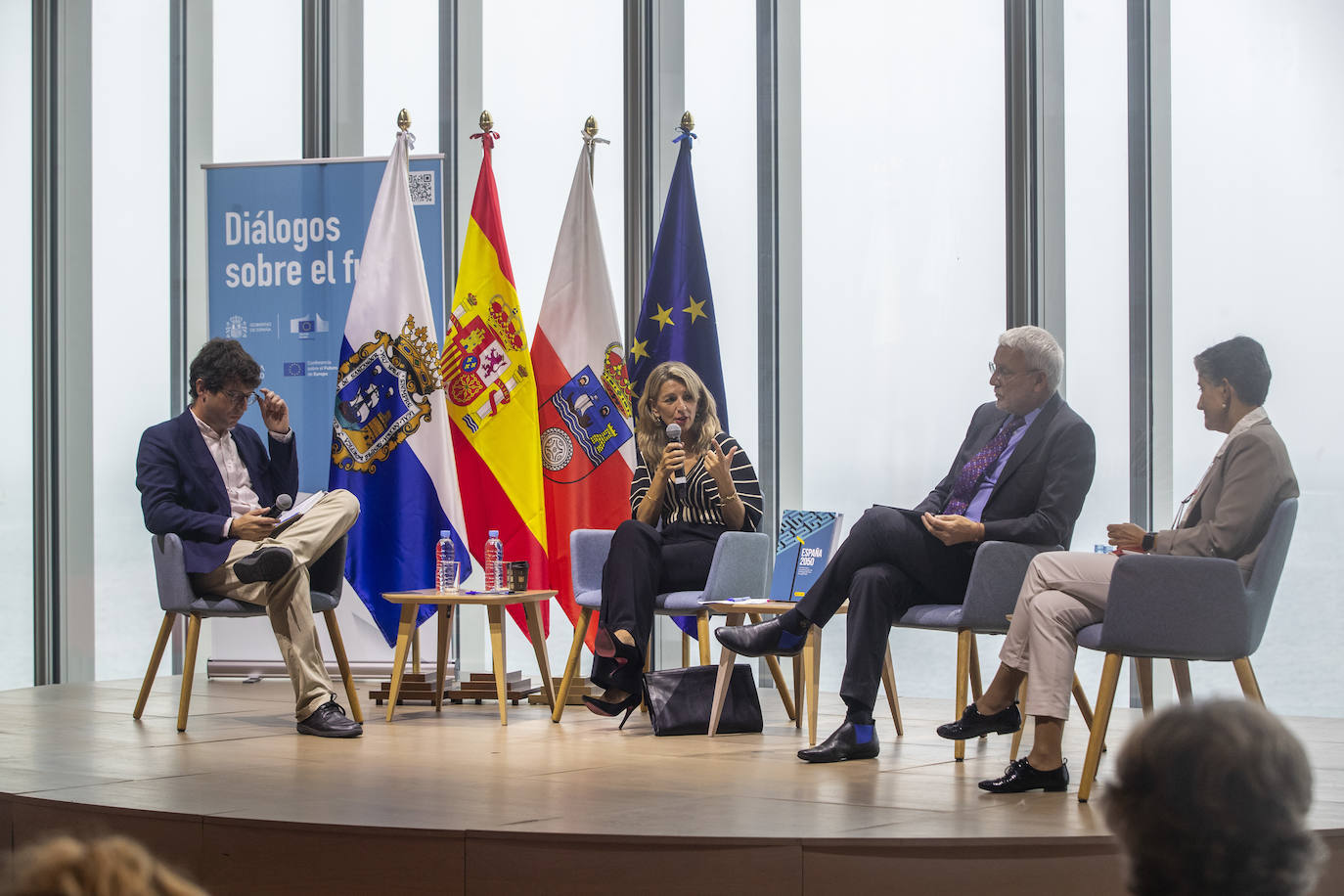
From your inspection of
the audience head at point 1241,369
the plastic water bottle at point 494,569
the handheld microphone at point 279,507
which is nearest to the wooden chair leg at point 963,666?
the audience head at point 1241,369

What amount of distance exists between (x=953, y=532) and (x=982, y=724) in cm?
52

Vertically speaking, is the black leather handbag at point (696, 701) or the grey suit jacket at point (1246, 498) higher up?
the grey suit jacket at point (1246, 498)

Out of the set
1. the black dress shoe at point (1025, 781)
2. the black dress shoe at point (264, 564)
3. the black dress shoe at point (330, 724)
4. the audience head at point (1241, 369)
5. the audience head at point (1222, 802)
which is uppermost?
the audience head at point (1241, 369)

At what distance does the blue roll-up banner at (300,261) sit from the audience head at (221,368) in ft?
4.09

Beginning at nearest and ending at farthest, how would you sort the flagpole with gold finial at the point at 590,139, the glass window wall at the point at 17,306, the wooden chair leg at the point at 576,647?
1. the wooden chair leg at the point at 576,647
2. the flagpole with gold finial at the point at 590,139
3. the glass window wall at the point at 17,306

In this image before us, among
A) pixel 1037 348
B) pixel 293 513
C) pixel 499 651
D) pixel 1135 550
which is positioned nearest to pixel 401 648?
pixel 499 651

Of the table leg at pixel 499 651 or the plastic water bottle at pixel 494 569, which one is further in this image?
the plastic water bottle at pixel 494 569

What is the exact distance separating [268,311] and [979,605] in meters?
3.44

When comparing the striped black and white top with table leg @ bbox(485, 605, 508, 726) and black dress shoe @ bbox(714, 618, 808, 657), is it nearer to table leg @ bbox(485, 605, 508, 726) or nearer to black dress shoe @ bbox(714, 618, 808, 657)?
table leg @ bbox(485, 605, 508, 726)

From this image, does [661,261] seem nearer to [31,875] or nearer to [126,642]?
[126,642]

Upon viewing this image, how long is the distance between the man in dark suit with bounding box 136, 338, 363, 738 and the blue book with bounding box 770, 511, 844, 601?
1441mm

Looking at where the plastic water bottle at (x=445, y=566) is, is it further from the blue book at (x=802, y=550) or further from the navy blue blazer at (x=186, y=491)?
the blue book at (x=802, y=550)

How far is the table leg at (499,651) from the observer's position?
4.25m

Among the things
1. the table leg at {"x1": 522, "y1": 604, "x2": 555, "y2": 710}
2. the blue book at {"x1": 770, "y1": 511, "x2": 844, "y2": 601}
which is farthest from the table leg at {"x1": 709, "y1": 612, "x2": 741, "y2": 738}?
the table leg at {"x1": 522, "y1": 604, "x2": 555, "y2": 710}
